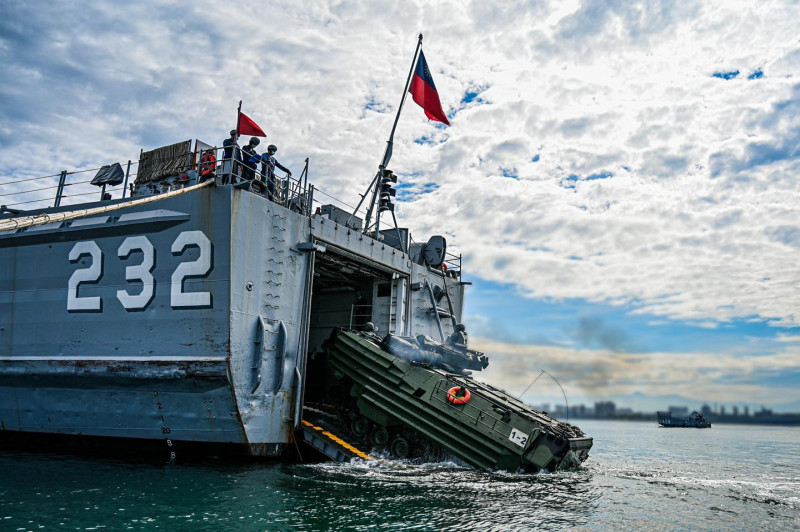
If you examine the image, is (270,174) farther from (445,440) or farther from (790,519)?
(790,519)

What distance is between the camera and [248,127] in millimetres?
17484

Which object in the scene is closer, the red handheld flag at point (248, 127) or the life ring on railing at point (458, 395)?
the life ring on railing at point (458, 395)

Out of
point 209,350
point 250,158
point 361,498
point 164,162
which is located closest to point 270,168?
point 250,158

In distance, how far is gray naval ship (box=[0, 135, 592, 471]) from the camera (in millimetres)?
13711

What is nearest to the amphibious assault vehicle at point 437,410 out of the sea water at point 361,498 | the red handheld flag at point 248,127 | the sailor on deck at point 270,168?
the sea water at point 361,498

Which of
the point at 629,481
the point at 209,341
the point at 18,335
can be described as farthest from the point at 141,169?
the point at 629,481

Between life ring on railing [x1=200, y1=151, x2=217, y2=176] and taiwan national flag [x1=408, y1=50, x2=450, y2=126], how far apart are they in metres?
8.06

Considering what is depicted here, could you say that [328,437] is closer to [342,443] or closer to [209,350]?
[342,443]

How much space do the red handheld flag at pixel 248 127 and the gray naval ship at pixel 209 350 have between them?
1.55 meters

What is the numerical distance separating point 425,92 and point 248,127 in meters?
6.88

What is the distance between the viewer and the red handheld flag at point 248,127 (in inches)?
682

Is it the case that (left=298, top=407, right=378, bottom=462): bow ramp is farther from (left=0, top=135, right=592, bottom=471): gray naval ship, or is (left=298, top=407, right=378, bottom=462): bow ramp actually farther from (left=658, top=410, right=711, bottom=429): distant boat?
(left=658, top=410, right=711, bottom=429): distant boat

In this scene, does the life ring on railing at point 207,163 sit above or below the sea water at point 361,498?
above

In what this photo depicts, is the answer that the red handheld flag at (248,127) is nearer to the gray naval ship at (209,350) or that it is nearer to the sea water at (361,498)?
the gray naval ship at (209,350)
